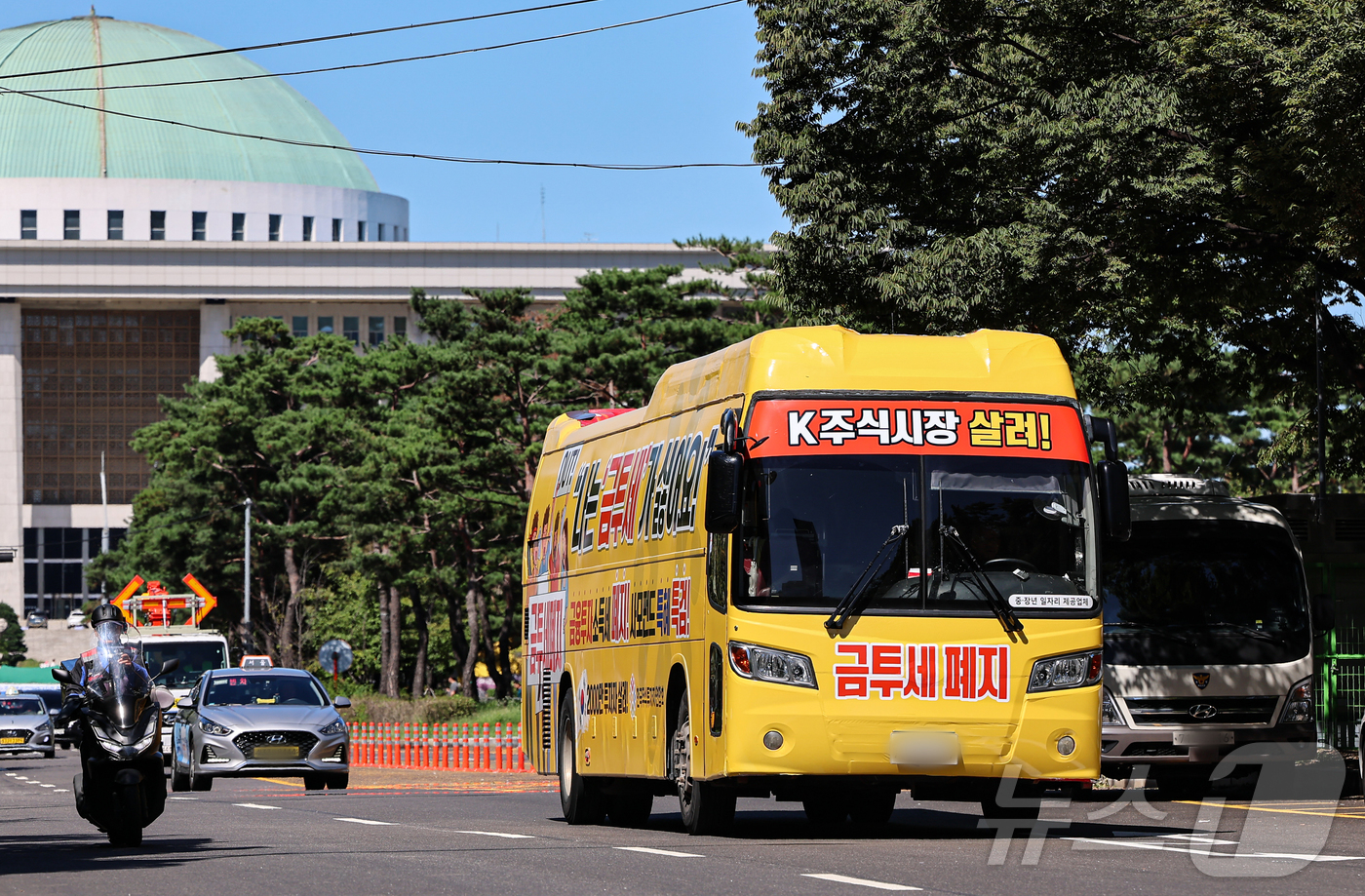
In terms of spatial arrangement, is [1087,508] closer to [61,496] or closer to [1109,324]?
[1109,324]

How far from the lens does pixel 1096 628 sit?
14141 millimetres

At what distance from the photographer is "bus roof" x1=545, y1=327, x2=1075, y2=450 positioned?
1448 centimetres

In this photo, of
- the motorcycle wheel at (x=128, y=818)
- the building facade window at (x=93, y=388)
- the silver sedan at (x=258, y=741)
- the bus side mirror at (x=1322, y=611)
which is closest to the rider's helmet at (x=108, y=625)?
the motorcycle wheel at (x=128, y=818)

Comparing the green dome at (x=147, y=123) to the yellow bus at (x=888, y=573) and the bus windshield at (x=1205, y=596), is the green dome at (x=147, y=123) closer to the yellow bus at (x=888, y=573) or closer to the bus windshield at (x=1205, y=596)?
the bus windshield at (x=1205, y=596)

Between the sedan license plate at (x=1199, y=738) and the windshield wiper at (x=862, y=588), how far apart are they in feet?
23.9

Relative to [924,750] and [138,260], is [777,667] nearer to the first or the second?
[924,750]

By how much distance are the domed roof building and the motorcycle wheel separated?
10291cm

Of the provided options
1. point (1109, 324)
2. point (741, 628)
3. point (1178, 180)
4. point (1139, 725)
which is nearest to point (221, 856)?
point (741, 628)

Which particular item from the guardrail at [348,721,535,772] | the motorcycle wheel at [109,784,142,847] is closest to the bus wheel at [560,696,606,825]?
the motorcycle wheel at [109,784,142,847]

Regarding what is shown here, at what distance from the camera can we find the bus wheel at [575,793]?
1795cm

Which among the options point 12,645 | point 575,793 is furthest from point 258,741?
point 12,645

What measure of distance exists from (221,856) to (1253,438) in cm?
5194

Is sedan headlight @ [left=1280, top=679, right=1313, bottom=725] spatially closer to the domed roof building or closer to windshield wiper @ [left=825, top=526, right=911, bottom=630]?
windshield wiper @ [left=825, top=526, right=911, bottom=630]

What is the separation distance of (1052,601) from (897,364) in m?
1.91
